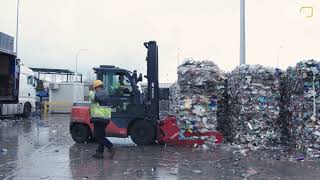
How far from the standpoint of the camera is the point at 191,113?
15555 mm

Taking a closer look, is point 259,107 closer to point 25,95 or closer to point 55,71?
point 25,95

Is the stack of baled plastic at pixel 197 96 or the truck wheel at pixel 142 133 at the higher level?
the stack of baled plastic at pixel 197 96

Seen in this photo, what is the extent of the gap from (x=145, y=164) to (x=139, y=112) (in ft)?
12.5

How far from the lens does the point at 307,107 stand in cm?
1365

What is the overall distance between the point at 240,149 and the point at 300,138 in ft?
5.54

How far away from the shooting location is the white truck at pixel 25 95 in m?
31.0

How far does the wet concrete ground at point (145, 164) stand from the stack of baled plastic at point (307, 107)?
949mm

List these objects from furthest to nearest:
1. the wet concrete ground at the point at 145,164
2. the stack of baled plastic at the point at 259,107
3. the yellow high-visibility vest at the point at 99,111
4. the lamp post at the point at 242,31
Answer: the lamp post at the point at 242,31, the stack of baled plastic at the point at 259,107, the yellow high-visibility vest at the point at 99,111, the wet concrete ground at the point at 145,164

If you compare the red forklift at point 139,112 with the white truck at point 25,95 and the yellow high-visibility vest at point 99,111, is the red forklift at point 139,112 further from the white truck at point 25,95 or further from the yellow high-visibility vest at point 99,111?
the white truck at point 25,95

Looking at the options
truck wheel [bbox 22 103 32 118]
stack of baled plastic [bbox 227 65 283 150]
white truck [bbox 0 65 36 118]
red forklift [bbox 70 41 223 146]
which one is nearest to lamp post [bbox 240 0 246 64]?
stack of baled plastic [bbox 227 65 283 150]

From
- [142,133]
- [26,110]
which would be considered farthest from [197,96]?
[26,110]

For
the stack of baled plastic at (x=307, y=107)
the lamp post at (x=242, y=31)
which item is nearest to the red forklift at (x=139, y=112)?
the stack of baled plastic at (x=307, y=107)

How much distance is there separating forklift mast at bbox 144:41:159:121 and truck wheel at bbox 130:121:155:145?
0.28m

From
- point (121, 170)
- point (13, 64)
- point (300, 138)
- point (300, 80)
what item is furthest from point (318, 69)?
point (13, 64)
